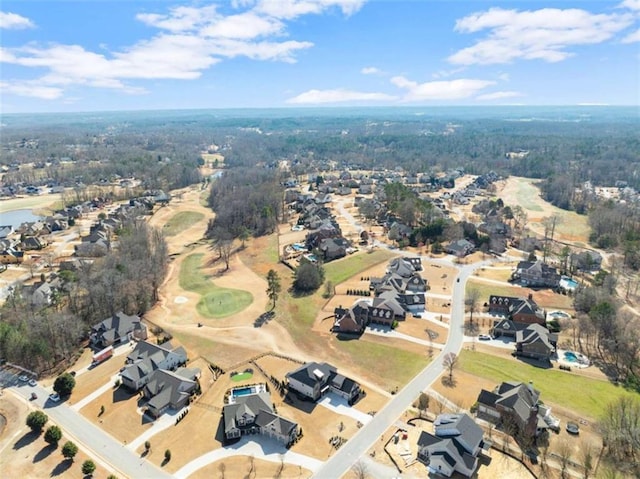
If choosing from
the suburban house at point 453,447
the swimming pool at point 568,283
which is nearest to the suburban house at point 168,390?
the suburban house at point 453,447

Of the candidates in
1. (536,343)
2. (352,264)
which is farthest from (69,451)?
(352,264)

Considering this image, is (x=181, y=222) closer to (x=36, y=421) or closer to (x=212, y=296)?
(x=212, y=296)

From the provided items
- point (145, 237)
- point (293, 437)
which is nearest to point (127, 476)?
point (293, 437)

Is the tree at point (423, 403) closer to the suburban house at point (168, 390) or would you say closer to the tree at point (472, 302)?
the tree at point (472, 302)

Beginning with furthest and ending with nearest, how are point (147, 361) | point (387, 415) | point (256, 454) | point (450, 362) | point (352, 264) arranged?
1. point (352, 264)
2. point (450, 362)
3. point (147, 361)
4. point (387, 415)
5. point (256, 454)

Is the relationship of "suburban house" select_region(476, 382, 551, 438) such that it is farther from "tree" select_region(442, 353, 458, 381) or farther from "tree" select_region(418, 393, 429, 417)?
"tree" select_region(442, 353, 458, 381)

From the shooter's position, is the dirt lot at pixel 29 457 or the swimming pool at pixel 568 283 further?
the swimming pool at pixel 568 283
